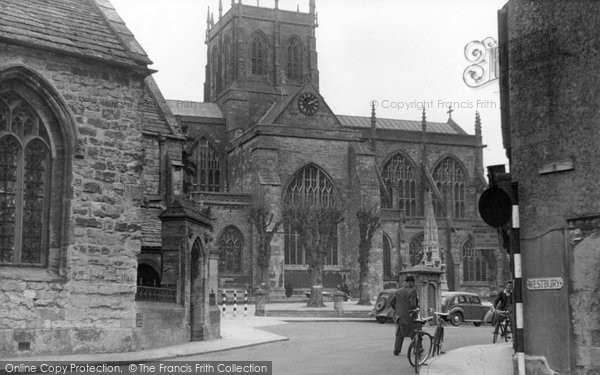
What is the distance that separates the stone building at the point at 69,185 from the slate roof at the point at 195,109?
4551 centimetres

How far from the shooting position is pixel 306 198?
53156 mm

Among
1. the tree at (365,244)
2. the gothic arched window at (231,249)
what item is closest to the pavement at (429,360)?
the tree at (365,244)

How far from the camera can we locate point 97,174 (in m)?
16.7

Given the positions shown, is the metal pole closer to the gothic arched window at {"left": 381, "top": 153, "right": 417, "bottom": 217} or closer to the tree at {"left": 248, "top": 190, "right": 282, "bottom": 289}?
the tree at {"left": 248, "top": 190, "right": 282, "bottom": 289}

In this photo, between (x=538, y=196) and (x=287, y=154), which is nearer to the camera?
(x=538, y=196)

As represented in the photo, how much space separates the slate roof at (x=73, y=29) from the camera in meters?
16.0

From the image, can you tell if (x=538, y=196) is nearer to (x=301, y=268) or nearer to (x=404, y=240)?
(x=301, y=268)

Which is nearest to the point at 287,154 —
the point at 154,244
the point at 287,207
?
the point at 287,207

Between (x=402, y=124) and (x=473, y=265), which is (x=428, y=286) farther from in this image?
(x=402, y=124)

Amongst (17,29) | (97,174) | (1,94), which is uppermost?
(17,29)

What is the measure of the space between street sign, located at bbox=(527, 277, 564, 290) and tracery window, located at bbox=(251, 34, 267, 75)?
5612 cm

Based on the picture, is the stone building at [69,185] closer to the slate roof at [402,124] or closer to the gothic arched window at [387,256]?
the gothic arched window at [387,256]

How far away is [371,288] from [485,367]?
125 feet

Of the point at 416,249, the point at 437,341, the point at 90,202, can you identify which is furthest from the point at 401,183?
the point at 90,202
